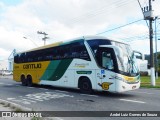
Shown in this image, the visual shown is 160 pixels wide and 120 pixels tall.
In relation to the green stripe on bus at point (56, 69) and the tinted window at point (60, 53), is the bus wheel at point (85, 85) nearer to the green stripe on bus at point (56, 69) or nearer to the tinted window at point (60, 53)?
the tinted window at point (60, 53)

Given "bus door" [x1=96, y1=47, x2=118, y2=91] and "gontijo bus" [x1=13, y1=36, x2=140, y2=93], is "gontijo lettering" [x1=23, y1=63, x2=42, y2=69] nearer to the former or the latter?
"gontijo bus" [x1=13, y1=36, x2=140, y2=93]

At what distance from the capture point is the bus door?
13680 millimetres

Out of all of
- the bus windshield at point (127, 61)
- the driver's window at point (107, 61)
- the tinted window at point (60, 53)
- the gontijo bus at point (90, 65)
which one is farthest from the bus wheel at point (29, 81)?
the bus windshield at point (127, 61)

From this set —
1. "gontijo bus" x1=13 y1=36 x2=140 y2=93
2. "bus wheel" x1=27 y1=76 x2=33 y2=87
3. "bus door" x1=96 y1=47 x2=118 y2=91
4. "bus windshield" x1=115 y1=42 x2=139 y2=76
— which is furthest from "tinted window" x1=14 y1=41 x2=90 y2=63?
"bus windshield" x1=115 y1=42 x2=139 y2=76

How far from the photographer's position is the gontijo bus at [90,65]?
44.9 feet

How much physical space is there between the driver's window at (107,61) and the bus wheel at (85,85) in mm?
1816

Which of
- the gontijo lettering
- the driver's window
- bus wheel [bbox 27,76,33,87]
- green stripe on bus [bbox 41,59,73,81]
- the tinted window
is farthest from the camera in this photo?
bus wheel [bbox 27,76,33,87]

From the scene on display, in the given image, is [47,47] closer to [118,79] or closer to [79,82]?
Result: [79,82]

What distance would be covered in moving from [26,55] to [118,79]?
1206 cm

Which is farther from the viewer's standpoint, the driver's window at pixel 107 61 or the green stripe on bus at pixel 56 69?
the green stripe on bus at pixel 56 69

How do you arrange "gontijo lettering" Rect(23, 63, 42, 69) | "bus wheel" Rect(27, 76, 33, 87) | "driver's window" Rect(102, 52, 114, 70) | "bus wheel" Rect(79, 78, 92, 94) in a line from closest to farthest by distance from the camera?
"driver's window" Rect(102, 52, 114, 70) < "bus wheel" Rect(79, 78, 92, 94) < "gontijo lettering" Rect(23, 63, 42, 69) < "bus wheel" Rect(27, 76, 33, 87)

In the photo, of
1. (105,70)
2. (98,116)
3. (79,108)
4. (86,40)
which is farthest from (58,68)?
(98,116)

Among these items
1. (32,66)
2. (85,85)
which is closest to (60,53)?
(85,85)

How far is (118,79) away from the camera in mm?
13500
